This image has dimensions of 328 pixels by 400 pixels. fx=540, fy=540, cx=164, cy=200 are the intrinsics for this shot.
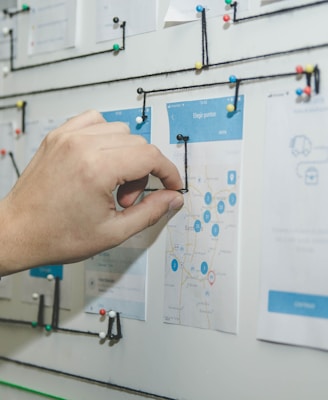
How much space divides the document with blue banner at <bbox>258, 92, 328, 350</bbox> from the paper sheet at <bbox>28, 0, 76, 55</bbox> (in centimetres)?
54

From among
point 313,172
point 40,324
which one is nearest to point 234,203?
point 313,172

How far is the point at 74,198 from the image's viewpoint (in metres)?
0.85

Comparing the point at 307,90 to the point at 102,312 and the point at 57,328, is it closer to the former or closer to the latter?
the point at 102,312

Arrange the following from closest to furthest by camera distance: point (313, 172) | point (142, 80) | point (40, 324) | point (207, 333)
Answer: point (313, 172) < point (207, 333) < point (142, 80) < point (40, 324)

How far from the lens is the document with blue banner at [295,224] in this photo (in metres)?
0.83

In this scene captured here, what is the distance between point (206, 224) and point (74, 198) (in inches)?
9.7

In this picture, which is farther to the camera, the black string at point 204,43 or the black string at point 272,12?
the black string at point 204,43

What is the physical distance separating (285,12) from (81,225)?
1.58 ft

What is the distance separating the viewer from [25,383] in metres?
1.21

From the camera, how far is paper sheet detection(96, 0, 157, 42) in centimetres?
106

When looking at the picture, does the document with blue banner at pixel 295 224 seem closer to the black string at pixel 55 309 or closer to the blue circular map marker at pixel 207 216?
the blue circular map marker at pixel 207 216

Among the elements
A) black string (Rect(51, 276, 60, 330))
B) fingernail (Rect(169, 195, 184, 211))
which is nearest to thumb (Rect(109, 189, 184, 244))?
fingernail (Rect(169, 195, 184, 211))

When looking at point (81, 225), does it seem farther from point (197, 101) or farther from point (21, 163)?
point (21, 163)

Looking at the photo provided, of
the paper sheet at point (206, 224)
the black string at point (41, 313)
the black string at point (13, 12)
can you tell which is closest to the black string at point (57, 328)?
the black string at point (41, 313)
